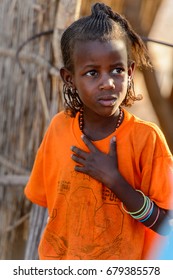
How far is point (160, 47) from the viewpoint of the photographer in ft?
17.6

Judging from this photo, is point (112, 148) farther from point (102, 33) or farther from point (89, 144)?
point (102, 33)

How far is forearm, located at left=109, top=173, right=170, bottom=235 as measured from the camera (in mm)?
2230

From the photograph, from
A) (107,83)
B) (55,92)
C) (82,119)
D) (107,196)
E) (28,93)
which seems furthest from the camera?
(28,93)

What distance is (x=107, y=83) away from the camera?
2176mm

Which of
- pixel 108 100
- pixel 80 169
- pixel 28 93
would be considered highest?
pixel 108 100

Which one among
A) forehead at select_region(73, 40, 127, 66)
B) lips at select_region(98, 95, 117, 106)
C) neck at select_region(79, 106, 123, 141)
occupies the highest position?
forehead at select_region(73, 40, 127, 66)

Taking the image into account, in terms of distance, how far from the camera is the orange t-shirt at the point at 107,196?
2.27 m

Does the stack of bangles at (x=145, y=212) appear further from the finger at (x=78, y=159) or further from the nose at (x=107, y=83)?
the nose at (x=107, y=83)

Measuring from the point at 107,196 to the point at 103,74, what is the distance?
0.40 metres

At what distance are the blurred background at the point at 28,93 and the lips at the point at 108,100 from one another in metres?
1.29

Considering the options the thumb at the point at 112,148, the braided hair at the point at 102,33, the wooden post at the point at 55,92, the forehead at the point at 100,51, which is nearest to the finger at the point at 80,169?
the thumb at the point at 112,148

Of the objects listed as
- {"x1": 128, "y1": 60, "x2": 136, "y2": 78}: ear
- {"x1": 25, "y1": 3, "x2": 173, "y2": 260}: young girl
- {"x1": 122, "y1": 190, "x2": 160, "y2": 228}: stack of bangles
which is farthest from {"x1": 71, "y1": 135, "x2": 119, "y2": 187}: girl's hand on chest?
{"x1": 128, "y1": 60, "x2": 136, "y2": 78}: ear

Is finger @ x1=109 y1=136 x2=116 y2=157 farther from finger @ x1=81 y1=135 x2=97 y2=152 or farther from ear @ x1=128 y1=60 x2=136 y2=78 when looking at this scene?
ear @ x1=128 y1=60 x2=136 y2=78

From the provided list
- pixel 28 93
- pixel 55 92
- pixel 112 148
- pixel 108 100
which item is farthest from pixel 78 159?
pixel 28 93
